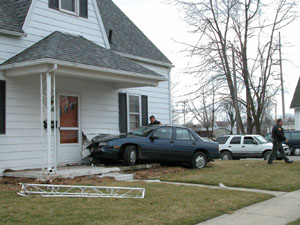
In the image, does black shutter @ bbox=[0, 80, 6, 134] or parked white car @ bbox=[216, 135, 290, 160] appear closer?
black shutter @ bbox=[0, 80, 6, 134]

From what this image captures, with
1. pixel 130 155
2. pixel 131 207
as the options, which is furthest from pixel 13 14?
pixel 131 207

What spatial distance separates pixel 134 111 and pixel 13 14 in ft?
20.1

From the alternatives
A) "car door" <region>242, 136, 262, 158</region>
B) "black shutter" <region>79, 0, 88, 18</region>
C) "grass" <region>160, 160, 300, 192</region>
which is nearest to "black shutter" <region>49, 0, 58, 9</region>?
"black shutter" <region>79, 0, 88, 18</region>

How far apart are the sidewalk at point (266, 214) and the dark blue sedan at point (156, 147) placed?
528 cm

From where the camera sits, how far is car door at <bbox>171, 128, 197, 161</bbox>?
44.5 ft

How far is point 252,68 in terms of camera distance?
28.0 m

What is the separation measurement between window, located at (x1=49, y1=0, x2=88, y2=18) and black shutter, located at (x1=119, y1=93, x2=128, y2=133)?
3.39 m

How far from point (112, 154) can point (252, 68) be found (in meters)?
18.1

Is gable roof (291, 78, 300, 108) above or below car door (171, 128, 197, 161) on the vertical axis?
above

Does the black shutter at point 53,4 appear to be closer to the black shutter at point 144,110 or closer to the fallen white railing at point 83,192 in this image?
the black shutter at point 144,110

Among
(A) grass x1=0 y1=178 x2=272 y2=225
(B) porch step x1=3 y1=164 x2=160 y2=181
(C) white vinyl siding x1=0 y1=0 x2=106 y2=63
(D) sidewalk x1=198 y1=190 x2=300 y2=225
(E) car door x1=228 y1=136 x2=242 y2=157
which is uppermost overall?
(C) white vinyl siding x1=0 y1=0 x2=106 y2=63

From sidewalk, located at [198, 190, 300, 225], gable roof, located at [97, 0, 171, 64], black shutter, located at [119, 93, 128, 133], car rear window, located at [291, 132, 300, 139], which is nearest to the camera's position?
sidewalk, located at [198, 190, 300, 225]

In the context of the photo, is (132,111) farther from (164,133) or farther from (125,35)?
(125,35)

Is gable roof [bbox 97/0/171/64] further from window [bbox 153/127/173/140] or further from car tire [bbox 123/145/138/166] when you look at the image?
car tire [bbox 123/145/138/166]
